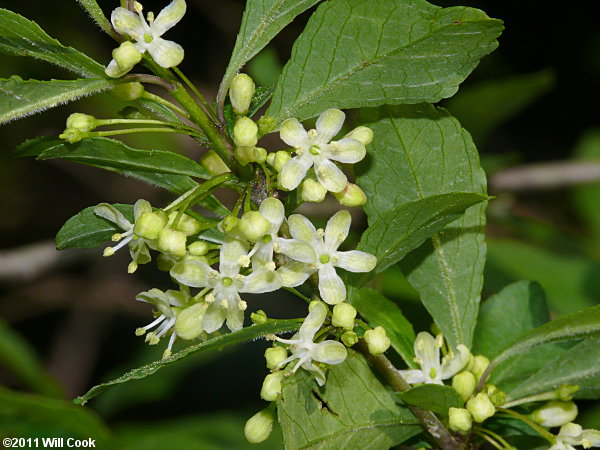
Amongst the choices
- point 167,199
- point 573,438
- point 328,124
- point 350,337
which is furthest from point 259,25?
point 167,199

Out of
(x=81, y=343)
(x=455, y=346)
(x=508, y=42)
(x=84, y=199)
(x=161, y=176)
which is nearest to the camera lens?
(x=161, y=176)

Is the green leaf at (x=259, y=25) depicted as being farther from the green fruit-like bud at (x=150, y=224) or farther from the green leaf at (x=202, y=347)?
the green leaf at (x=202, y=347)

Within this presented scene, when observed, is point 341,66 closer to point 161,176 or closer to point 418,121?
point 418,121

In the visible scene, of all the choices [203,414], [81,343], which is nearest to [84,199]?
[81,343]

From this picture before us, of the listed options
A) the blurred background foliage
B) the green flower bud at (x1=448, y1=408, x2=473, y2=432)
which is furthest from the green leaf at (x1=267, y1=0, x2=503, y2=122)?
the blurred background foliage

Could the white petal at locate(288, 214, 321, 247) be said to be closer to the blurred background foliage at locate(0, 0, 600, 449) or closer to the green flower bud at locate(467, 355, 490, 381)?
the green flower bud at locate(467, 355, 490, 381)

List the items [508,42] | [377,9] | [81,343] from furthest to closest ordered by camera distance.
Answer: [81,343] < [508,42] < [377,9]

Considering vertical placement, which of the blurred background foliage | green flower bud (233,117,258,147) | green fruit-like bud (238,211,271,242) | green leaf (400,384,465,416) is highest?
green flower bud (233,117,258,147)
